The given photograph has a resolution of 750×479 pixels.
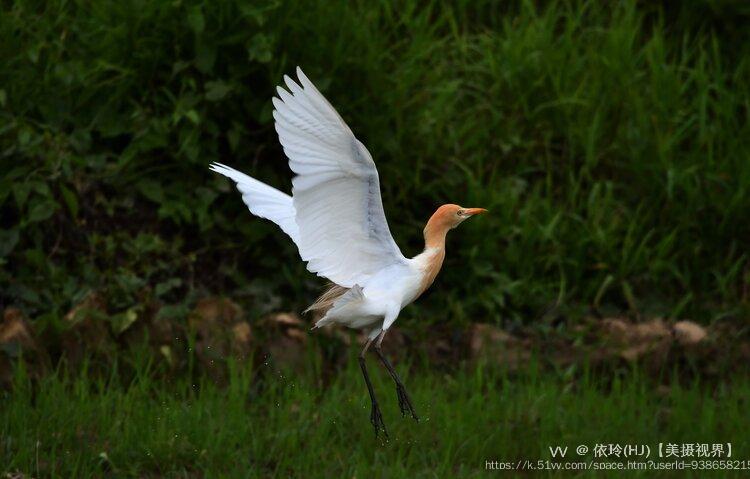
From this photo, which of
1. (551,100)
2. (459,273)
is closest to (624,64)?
(551,100)

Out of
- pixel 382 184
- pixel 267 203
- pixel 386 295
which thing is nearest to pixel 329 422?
pixel 267 203

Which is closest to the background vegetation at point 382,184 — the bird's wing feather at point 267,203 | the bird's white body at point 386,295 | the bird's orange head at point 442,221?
the bird's wing feather at point 267,203

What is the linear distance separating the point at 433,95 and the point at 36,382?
2601mm

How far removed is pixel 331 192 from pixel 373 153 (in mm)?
2405

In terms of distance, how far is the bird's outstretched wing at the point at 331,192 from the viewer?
10.00ft

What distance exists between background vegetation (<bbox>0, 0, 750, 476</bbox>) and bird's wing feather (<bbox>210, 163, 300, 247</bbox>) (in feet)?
3.40

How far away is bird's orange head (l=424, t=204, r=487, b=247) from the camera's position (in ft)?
10.7

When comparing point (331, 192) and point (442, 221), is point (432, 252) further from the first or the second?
point (331, 192)

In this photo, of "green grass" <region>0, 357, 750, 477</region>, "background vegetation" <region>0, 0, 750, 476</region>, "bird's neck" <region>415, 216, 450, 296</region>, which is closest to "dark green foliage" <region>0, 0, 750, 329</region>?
"background vegetation" <region>0, 0, 750, 476</region>

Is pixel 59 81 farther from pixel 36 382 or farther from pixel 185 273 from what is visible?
pixel 36 382

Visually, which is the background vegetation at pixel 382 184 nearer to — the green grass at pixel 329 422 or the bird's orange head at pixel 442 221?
the green grass at pixel 329 422

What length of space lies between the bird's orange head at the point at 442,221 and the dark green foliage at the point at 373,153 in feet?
6.93

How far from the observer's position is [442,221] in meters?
3.27

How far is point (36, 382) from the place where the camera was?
466 centimetres
